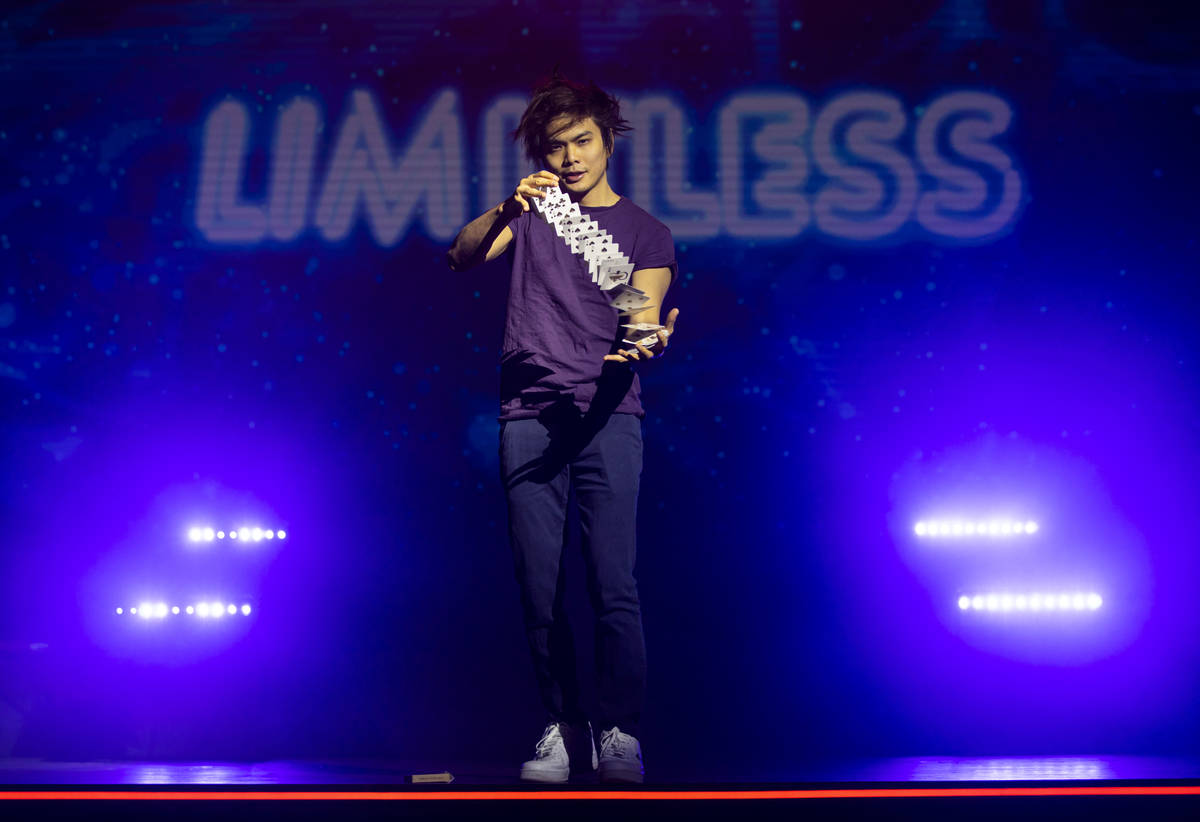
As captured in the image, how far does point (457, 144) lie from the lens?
3.03 meters

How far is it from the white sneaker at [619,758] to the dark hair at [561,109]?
1225mm

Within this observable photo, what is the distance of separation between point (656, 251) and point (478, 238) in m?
0.38

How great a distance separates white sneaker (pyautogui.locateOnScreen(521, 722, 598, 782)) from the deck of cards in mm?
854

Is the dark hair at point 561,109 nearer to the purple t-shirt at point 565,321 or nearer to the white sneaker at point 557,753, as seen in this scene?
the purple t-shirt at point 565,321

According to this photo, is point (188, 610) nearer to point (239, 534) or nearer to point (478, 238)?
point (239, 534)

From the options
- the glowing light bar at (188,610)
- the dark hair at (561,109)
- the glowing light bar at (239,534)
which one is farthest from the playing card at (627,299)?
the glowing light bar at (188,610)

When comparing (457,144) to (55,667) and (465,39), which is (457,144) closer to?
(465,39)

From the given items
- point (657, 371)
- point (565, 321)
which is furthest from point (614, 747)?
point (657, 371)

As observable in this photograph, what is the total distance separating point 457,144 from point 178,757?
1.86 m

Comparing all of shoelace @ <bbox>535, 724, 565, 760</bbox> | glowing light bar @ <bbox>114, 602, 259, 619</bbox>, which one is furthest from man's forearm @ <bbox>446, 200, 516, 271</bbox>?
glowing light bar @ <bbox>114, 602, 259, 619</bbox>

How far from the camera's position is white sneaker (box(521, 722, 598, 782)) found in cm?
191

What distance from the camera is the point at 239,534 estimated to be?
2914 millimetres

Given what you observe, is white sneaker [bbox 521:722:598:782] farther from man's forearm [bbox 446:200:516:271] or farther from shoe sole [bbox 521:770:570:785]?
man's forearm [bbox 446:200:516:271]

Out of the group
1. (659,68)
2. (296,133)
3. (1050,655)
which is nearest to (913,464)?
(1050,655)
